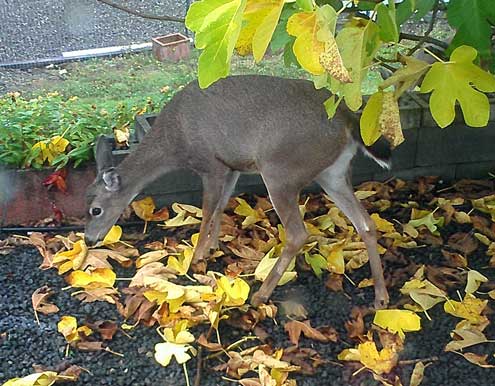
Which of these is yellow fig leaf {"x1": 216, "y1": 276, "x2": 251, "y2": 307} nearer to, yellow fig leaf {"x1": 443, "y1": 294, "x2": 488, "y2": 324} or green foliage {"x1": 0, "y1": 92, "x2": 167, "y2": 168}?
yellow fig leaf {"x1": 443, "y1": 294, "x2": 488, "y2": 324}

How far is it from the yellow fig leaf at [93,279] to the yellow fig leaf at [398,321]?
1.40 metres

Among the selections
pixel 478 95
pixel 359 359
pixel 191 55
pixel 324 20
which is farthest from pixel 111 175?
pixel 324 20

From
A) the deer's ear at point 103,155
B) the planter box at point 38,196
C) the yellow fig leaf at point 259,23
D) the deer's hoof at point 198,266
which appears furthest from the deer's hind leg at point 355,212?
the yellow fig leaf at point 259,23

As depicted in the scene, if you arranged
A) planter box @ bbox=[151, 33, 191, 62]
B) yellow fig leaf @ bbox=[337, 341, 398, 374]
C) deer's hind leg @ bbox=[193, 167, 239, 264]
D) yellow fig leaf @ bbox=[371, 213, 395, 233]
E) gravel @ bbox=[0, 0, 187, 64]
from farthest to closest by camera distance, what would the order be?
gravel @ bbox=[0, 0, 187, 64] → planter box @ bbox=[151, 33, 191, 62] → yellow fig leaf @ bbox=[371, 213, 395, 233] → deer's hind leg @ bbox=[193, 167, 239, 264] → yellow fig leaf @ bbox=[337, 341, 398, 374]

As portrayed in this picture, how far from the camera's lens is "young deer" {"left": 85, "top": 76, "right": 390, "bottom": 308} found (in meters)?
3.83

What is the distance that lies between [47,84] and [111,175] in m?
1.60

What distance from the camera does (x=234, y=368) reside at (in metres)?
3.47

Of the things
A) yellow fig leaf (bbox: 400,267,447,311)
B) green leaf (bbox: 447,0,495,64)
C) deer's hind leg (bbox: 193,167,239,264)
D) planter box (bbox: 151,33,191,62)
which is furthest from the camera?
planter box (bbox: 151,33,191,62)

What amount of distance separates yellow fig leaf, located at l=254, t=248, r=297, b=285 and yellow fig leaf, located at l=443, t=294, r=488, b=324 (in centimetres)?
80

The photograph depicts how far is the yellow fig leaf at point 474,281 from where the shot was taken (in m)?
3.98

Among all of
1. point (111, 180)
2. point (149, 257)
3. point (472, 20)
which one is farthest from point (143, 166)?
point (472, 20)

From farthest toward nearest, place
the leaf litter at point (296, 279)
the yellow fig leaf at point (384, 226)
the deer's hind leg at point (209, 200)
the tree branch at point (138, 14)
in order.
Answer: the yellow fig leaf at point (384, 226)
the deer's hind leg at point (209, 200)
the tree branch at point (138, 14)
the leaf litter at point (296, 279)

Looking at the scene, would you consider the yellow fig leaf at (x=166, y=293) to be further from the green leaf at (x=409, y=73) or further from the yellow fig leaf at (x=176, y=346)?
the green leaf at (x=409, y=73)

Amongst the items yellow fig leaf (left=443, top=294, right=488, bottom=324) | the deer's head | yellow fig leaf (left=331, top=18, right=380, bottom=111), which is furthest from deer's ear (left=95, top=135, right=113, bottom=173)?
yellow fig leaf (left=331, top=18, right=380, bottom=111)
